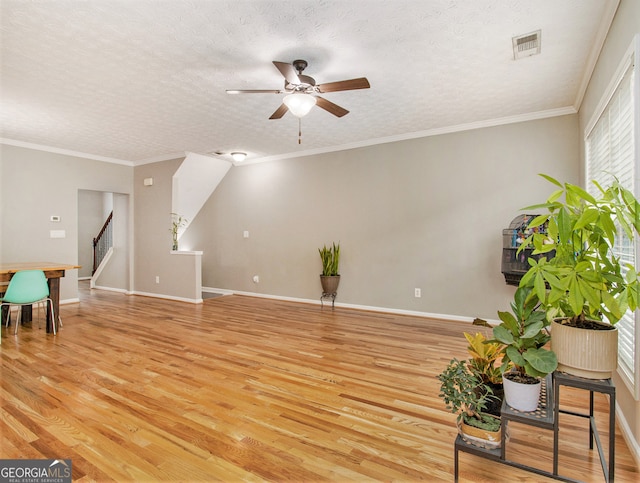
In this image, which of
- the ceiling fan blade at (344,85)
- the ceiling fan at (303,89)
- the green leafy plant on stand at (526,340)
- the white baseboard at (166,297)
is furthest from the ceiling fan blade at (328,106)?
the white baseboard at (166,297)

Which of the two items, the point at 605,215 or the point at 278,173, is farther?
the point at 278,173

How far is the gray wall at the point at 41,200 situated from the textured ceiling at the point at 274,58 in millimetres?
708

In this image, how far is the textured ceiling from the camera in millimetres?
2281

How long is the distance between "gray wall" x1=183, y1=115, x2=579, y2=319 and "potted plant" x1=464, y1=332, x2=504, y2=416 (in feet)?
9.75

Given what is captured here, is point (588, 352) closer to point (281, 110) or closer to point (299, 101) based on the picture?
point (299, 101)

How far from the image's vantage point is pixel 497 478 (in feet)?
5.51

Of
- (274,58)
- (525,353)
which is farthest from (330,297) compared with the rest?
(525,353)

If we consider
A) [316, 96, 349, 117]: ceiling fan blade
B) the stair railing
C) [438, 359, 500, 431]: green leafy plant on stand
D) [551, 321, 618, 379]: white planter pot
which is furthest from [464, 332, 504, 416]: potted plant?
the stair railing

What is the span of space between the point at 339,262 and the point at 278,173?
204 centimetres

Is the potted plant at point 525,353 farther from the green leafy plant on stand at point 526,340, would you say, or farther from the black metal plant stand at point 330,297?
the black metal plant stand at point 330,297

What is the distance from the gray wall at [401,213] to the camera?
436 cm

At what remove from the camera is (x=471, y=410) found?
1.67 meters

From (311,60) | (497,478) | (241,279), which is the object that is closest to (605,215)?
(497,478)

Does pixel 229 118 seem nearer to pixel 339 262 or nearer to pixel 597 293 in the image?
pixel 339 262
